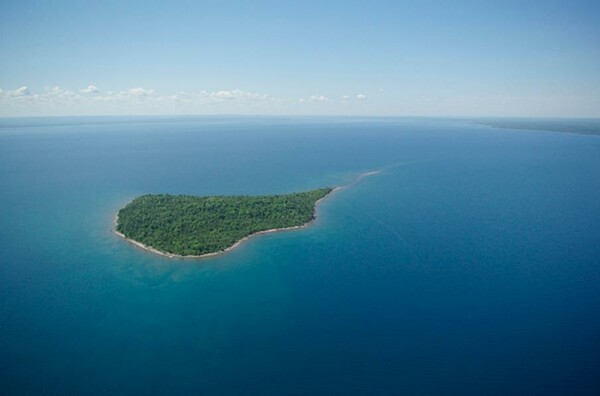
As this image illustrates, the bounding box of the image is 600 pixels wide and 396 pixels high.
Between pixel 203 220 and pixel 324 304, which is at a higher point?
pixel 203 220

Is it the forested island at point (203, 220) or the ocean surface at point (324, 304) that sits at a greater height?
the forested island at point (203, 220)

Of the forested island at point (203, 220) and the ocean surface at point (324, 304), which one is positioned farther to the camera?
the forested island at point (203, 220)

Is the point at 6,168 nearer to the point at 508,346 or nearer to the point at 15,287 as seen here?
the point at 15,287

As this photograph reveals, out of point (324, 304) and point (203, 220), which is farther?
point (203, 220)

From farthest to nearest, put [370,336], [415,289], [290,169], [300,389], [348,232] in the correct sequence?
[290,169] < [348,232] < [415,289] < [370,336] < [300,389]

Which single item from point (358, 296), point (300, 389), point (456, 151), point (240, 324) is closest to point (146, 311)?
point (240, 324)

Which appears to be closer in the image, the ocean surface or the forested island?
the ocean surface

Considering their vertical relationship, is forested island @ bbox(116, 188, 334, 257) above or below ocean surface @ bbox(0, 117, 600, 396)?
above

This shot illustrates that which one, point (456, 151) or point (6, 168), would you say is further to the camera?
point (456, 151)
